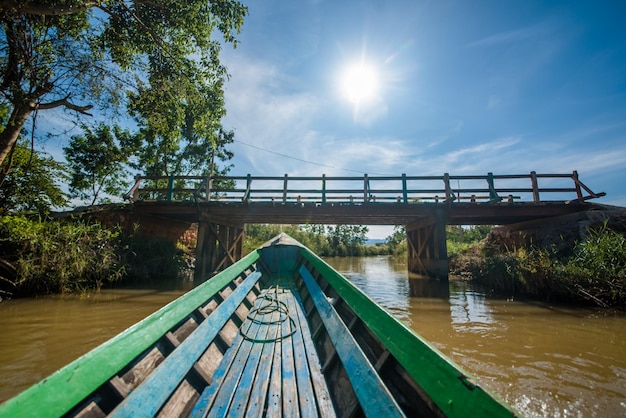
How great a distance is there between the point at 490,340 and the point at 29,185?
15.0 meters

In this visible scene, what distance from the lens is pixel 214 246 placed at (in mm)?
12914

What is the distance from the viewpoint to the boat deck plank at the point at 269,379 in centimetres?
156

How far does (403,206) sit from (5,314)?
11178 millimetres

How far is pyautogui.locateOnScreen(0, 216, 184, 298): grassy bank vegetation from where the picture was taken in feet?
22.1

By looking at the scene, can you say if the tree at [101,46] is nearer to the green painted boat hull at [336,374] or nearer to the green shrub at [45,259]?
the green shrub at [45,259]

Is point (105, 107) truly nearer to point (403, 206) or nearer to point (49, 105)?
point (49, 105)

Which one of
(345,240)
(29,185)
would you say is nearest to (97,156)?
(29,185)

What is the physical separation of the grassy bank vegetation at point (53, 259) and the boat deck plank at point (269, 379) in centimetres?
720

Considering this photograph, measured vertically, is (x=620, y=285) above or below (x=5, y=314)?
above

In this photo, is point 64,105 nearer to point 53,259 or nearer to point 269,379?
point 53,259

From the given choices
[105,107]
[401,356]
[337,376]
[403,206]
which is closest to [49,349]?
[337,376]

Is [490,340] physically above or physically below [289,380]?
below

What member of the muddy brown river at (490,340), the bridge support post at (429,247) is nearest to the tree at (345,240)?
the bridge support post at (429,247)

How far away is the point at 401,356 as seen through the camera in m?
1.38
